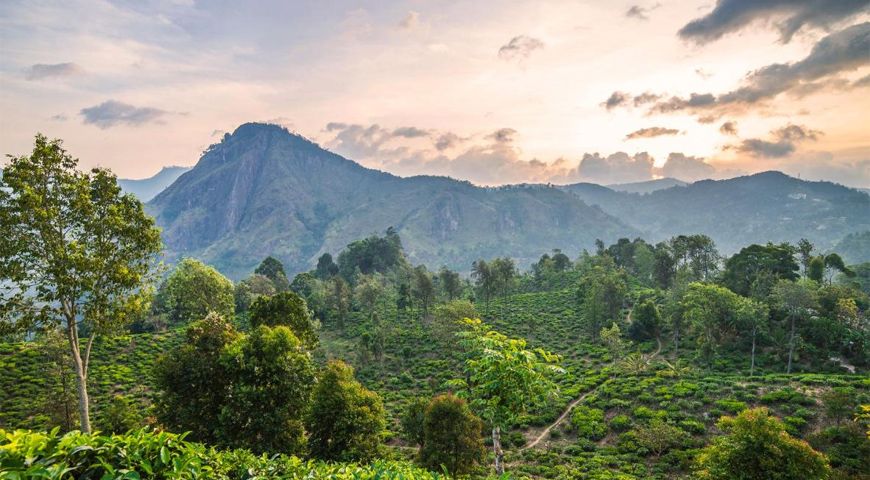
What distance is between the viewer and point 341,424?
779 inches

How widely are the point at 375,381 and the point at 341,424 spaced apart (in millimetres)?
26122

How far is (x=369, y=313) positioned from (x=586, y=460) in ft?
164

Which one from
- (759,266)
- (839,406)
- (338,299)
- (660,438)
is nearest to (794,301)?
(759,266)

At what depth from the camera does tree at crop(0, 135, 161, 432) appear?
17000 mm

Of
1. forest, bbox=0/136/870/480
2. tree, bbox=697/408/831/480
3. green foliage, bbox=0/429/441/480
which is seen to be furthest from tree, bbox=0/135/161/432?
tree, bbox=697/408/831/480

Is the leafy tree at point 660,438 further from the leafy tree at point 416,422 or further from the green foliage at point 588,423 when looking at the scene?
the leafy tree at point 416,422

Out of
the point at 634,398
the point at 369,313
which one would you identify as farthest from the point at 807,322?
the point at 369,313

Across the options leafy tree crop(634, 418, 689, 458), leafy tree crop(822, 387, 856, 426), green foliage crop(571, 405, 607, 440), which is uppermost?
leafy tree crop(822, 387, 856, 426)

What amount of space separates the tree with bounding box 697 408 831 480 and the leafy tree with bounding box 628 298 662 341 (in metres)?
40.1

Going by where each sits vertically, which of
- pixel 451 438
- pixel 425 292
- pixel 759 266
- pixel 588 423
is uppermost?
pixel 759 266

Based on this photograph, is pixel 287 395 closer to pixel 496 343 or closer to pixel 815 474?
pixel 496 343

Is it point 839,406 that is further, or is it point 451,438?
point 839,406

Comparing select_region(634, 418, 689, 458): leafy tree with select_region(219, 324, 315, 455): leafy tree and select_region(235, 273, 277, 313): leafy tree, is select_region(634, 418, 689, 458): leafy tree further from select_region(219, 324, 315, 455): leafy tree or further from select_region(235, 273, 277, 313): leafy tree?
select_region(235, 273, 277, 313): leafy tree

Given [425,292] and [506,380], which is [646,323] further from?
[506,380]
